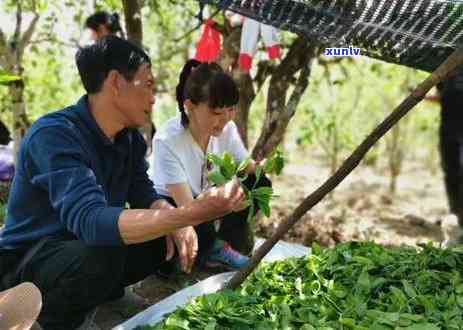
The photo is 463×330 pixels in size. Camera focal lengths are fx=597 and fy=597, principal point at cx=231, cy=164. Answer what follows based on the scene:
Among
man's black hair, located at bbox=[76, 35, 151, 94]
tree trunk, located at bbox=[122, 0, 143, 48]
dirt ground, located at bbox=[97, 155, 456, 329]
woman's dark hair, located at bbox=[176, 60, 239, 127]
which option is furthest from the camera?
tree trunk, located at bbox=[122, 0, 143, 48]

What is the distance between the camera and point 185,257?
227 cm

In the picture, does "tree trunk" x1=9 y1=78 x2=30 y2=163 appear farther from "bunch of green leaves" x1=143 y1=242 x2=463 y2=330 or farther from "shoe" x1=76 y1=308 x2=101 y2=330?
"bunch of green leaves" x1=143 y1=242 x2=463 y2=330

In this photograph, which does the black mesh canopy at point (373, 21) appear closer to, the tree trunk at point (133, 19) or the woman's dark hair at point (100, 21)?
the tree trunk at point (133, 19)

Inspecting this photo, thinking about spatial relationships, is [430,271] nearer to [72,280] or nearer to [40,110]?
[72,280]

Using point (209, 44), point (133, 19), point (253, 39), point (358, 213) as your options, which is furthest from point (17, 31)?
point (358, 213)

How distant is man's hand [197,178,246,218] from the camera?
1783 millimetres

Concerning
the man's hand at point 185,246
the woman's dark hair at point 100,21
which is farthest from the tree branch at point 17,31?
the man's hand at point 185,246

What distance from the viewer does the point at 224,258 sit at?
3.06m

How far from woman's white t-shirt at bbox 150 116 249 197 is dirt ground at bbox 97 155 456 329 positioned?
1.64 ft

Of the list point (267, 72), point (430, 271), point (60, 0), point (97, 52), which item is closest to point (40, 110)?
point (60, 0)

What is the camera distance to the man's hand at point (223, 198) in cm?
178

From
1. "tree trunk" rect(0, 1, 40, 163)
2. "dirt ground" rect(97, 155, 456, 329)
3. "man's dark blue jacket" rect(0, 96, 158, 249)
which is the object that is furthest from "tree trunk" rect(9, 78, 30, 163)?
"man's dark blue jacket" rect(0, 96, 158, 249)

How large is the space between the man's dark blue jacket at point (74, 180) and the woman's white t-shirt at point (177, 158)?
0.25m

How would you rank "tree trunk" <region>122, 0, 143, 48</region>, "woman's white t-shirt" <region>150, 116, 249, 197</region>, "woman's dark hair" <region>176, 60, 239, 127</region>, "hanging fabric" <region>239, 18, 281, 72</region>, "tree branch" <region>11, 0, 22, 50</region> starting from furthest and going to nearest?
"tree branch" <region>11, 0, 22, 50</region> < "tree trunk" <region>122, 0, 143, 48</region> < "hanging fabric" <region>239, 18, 281, 72</region> < "woman's white t-shirt" <region>150, 116, 249, 197</region> < "woman's dark hair" <region>176, 60, 239, 127</region>
